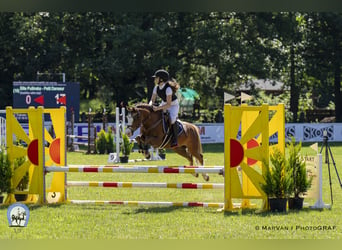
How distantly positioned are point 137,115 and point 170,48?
2249 cm

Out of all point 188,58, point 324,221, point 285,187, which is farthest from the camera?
point 188,58

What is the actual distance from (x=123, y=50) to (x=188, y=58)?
4171 millimetres

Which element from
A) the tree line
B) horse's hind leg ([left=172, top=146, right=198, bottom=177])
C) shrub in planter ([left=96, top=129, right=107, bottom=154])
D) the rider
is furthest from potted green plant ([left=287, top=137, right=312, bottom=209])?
the tree line

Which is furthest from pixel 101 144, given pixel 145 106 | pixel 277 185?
pixel 277 185

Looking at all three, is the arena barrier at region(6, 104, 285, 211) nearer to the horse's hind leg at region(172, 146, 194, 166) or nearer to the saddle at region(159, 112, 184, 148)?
the saddle at region(159, 112, 184, 148)

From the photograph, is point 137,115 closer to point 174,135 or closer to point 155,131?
point 155,131

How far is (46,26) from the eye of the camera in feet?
98.8

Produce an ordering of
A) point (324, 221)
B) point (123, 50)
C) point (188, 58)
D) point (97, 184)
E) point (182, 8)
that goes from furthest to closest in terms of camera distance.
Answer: point (188, 58)
point (123, 50)
point (97, 184)
point (324, 221)
point (182, 8)

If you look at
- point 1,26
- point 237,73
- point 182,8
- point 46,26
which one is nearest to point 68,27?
point 46,26

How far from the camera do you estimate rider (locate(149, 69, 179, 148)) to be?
8.83m

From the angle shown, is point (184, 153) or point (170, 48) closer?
point (184, 153)

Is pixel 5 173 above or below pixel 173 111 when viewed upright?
below

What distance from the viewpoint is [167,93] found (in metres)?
8.85

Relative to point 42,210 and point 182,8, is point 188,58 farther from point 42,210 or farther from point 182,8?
point 182,8
